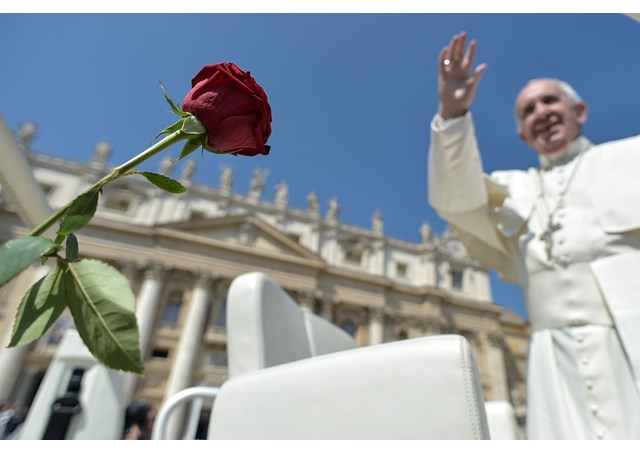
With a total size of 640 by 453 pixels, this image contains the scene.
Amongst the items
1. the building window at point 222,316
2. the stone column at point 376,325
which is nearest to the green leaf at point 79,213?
the building window at point 222,316

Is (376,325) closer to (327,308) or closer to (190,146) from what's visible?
(327,308)

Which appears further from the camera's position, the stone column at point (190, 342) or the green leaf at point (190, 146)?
the stone column at point (190, 342)

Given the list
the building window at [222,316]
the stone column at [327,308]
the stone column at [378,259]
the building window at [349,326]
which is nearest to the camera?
the building window at [222,316]

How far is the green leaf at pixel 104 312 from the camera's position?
37cm

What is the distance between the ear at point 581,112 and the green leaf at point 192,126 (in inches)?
93.1

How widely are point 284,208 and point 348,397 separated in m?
19.3

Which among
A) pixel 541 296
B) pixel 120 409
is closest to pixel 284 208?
pixel 120 409

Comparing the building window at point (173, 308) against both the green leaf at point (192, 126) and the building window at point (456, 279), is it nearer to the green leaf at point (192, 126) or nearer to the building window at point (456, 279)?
the building window at point (456, 279)

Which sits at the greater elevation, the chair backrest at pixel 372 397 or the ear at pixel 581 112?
the ear at pixel 581 112

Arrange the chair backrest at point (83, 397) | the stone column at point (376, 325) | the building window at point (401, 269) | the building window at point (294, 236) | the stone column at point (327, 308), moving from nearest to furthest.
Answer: the chair backrest at point (83, 397) < the stone column at point (327, 308) < the stone column at point (376, 325) < the building window at point (294, 236) < the building window at point (401, 269)
